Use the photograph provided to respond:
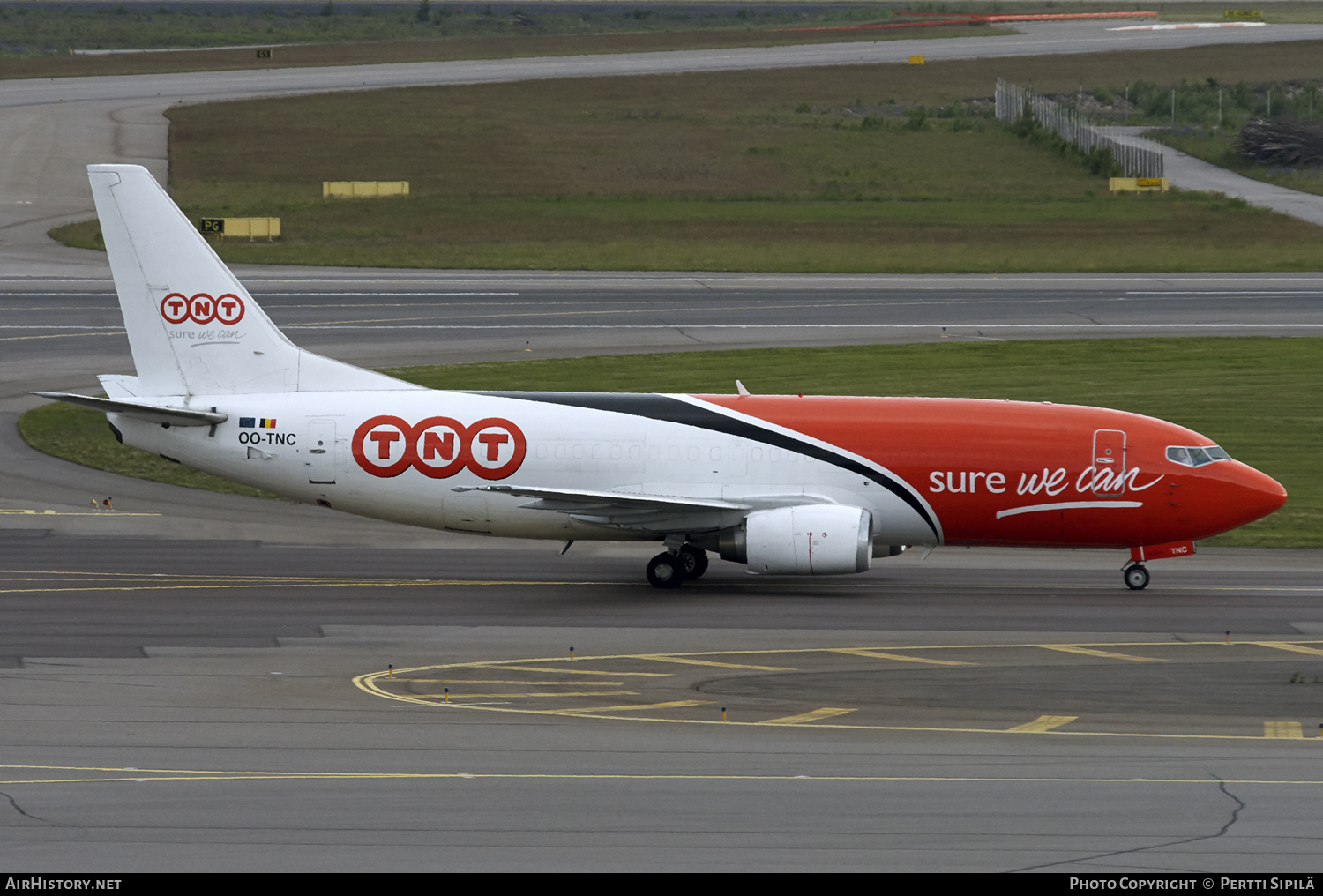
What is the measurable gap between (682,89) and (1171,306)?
72225 mm

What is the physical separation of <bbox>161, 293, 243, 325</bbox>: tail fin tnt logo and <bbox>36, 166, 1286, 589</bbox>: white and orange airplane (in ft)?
0.13

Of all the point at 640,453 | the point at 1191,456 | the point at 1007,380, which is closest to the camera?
the point at 1191,456

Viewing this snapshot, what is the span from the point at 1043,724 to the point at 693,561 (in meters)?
12.5

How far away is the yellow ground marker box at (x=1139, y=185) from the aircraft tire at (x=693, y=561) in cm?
7433

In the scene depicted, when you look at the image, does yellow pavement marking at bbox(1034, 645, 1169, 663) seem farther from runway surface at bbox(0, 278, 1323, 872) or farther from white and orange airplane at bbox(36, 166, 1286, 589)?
white and orange airplane at bbox(36, 166, 1286, 589)

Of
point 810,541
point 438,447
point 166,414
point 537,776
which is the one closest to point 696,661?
point 810,541

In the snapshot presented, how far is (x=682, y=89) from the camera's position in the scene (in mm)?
135125

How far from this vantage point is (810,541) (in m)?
32.7

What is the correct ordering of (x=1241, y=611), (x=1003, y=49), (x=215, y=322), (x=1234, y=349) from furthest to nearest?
(x=1003, y=49) < (x=1234, y=349) < (x=215, y=322) < (x=1241, y=611)

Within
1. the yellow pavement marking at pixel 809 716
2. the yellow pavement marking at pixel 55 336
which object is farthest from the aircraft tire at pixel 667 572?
the yellow pavement marking at pixel 55 336

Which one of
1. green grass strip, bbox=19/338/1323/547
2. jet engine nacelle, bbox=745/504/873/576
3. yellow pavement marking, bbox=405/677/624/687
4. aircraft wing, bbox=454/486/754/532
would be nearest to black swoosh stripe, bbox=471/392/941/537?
jet engine nacelle, bbox=745/504/873/576

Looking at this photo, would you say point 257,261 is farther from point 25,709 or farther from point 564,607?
point 25,709

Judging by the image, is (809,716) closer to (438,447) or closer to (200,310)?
(438,447)
